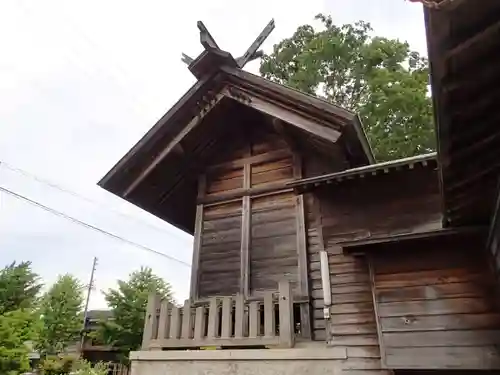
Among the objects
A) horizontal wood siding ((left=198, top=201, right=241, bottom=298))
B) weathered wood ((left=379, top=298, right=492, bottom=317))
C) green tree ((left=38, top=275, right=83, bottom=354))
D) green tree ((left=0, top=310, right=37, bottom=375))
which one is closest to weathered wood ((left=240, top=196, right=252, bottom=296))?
horizontal wood siding ((left=198, top=201, right=241, bottom=298))

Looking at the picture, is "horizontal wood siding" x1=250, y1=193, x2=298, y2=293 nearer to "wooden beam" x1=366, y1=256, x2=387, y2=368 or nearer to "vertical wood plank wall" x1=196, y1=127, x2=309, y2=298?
"vertical wood plank wall" x1=196, y1=127, x2=309, y2=298

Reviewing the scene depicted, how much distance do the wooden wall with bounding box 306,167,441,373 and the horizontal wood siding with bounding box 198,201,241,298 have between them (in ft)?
4.76

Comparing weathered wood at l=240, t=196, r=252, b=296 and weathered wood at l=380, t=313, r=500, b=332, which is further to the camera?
weathered wood at l=240, t=196, r=252, b=296

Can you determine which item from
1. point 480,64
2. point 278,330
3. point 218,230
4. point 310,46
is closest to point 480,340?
point 278,330

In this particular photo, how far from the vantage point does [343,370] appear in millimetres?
4965

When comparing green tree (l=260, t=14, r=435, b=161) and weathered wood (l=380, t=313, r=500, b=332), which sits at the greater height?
green tree (l=260, t=14, r=435, b=161)

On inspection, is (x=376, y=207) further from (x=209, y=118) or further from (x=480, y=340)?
(x=209, y=118)

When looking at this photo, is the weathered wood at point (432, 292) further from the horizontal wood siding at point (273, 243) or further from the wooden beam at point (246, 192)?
the wooden beam at point (246, 192)

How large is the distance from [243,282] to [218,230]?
1160 millimetres

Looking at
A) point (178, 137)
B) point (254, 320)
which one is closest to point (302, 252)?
point (254, 320)

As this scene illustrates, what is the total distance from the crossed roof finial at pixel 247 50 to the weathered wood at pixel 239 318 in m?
4.19

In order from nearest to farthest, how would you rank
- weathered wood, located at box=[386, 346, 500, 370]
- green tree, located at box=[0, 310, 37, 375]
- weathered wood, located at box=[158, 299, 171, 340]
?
weathered wood, located at box=[386, 346, 500, 370], weathered wood, located at box=[158, 299, 171, 340], green tree, located at box=[0, 310, 37, 375]

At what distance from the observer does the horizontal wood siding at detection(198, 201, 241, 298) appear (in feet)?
22.7

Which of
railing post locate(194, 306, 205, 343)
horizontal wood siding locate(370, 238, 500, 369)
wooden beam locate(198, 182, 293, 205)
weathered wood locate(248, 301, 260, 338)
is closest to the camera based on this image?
horizontal wood siding locate(370, 238, 500, 369)
